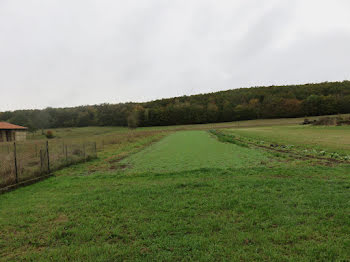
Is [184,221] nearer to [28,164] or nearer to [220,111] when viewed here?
[28,164]

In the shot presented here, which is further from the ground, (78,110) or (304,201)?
(78,110)

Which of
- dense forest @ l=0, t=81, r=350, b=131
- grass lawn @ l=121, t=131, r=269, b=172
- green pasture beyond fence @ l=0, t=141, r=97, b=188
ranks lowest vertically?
grass lawn @ l=121, t=131, r=269, b=172

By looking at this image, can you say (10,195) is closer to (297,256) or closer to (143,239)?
(143,239)

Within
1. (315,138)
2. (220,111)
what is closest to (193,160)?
(315,138)

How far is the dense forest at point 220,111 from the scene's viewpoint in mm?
106625

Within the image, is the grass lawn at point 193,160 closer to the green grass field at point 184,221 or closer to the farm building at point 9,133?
the green grass field at point 184,221

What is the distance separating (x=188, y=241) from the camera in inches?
172

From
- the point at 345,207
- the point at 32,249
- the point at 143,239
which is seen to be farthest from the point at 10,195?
the point at 345,207

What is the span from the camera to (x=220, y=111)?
122438 millimetres

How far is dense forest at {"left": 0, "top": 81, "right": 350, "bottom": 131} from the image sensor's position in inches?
4198

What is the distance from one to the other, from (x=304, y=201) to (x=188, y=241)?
13.1 ft

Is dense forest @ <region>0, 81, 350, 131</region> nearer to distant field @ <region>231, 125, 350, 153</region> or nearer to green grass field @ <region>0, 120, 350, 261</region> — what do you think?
distant field @ <region>231, 125, 350, 153</region>

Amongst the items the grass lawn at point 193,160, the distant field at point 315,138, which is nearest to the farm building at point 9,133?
the grass lawn at point 193,160

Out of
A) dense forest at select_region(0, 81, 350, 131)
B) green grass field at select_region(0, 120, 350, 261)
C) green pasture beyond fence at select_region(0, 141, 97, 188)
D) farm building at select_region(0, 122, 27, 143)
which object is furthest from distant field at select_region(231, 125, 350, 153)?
dense forest at select_region(0, 81, 350, 131)
